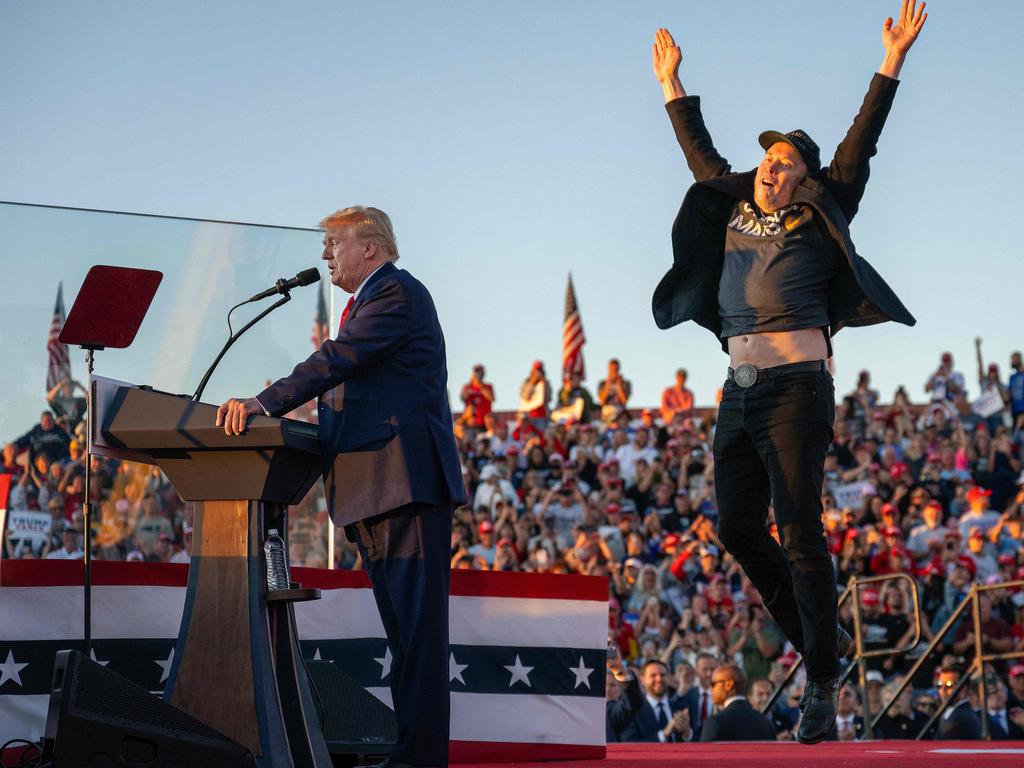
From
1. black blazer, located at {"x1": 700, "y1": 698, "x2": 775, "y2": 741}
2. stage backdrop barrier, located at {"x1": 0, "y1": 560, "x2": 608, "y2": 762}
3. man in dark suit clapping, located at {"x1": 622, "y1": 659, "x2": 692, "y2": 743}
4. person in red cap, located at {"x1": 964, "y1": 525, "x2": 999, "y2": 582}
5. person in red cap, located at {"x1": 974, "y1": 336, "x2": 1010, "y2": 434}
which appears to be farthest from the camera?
person in red cap, located at {"x1": 974, "y1": 336, "x2": 1010, "y2": 434}

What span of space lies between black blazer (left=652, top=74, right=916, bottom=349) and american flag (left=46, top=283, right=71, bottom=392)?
2.71 m

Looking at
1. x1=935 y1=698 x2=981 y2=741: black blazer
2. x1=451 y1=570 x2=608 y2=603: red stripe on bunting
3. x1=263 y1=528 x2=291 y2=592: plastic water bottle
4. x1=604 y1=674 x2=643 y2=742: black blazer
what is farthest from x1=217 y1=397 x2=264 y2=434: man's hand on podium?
x1=935 y1=698 x2=981 y2=741: black blazer

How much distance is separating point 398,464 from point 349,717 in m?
1.13

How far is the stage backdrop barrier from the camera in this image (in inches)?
216

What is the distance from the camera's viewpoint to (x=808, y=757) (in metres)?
5.51

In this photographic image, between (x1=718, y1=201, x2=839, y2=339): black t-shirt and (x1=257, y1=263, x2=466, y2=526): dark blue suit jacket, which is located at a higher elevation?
(x1=718, y1=201, x2=839, y2=339): black t-shirt

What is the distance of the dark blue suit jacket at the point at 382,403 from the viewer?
407 centimetres

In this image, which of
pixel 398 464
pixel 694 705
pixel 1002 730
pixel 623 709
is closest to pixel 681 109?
pixel 398 464

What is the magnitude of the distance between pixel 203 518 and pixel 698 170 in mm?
2074

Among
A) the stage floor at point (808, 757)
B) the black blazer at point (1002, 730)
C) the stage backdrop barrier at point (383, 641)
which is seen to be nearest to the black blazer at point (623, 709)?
the stage floor at point (808, 757)

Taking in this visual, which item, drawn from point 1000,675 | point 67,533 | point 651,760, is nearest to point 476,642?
point 651,760

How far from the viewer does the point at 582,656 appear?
6.16m

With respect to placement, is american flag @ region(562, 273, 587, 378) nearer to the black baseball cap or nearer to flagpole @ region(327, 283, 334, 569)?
flagpole @ region(327, 283, 334, 569)

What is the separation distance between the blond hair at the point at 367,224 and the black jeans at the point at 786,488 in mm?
1229
